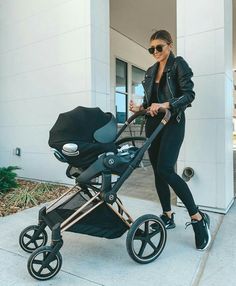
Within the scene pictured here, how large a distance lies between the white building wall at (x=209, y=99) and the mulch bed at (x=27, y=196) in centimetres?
165

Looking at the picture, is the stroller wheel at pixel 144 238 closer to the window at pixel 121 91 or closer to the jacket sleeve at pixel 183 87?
the jacket sleeve at pixel 183 87

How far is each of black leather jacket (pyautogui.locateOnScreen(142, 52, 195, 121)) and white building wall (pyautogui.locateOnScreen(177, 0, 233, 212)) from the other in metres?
0.74

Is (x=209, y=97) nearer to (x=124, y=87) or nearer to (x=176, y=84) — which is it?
(x=176, y=84)

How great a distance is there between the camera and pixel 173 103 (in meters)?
1.80

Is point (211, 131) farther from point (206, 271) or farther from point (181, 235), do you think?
point (206, 271)

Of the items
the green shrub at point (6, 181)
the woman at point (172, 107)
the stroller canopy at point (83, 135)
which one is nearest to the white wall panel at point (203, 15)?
the woman at point (172, 107)

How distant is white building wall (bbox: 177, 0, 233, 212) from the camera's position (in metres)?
2.57

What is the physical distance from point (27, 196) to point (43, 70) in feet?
6.06

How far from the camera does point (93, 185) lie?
183 centimetres

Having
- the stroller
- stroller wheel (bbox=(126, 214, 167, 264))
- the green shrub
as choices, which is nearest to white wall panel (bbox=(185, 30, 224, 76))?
the stroller

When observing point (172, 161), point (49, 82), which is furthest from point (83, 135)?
point (49, 82)

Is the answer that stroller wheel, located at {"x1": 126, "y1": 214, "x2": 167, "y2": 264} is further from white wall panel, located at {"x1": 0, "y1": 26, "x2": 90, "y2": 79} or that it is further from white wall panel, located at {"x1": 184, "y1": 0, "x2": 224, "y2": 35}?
white wall panel, located at {"x1": 0, "y1": 26, "x2": 90, "y2": 79}

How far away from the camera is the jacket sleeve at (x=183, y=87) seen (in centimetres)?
183

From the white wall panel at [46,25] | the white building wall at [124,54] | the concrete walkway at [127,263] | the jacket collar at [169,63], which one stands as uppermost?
the white building wall at [124,54]
